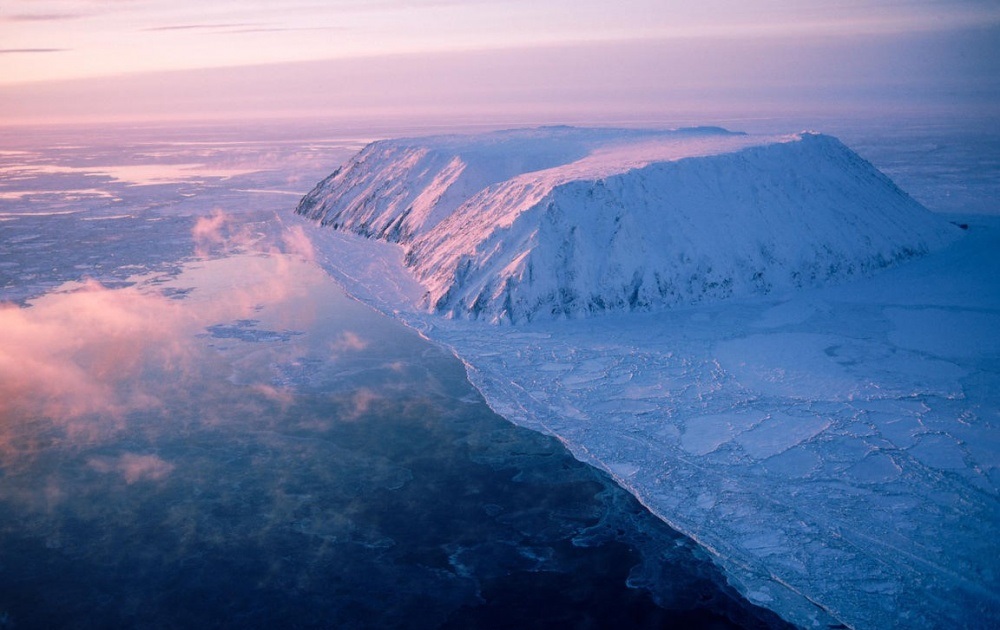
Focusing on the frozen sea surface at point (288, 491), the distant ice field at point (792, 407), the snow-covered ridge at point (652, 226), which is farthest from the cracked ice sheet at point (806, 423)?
the snow-covered ridge at point (652, 226)

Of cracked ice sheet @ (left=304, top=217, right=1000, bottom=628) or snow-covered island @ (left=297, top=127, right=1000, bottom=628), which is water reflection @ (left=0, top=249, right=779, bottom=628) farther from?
snow-covered island @ (left=297, top=127, right=1000, bottom=628)

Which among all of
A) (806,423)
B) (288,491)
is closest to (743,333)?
(806,423)

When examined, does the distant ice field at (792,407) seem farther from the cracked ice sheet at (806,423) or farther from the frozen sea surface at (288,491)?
the frozen sea surface at (288,491)

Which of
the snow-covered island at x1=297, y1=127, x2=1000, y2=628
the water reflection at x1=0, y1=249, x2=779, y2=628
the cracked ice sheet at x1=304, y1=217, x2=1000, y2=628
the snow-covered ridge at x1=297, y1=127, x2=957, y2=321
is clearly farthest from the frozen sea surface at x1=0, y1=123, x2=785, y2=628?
the snow-covered ridge at x1=297, y1=127, x2=957, y2=321

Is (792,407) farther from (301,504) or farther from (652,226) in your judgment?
(652,226)

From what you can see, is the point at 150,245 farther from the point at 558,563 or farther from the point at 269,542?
the point at 558,563
